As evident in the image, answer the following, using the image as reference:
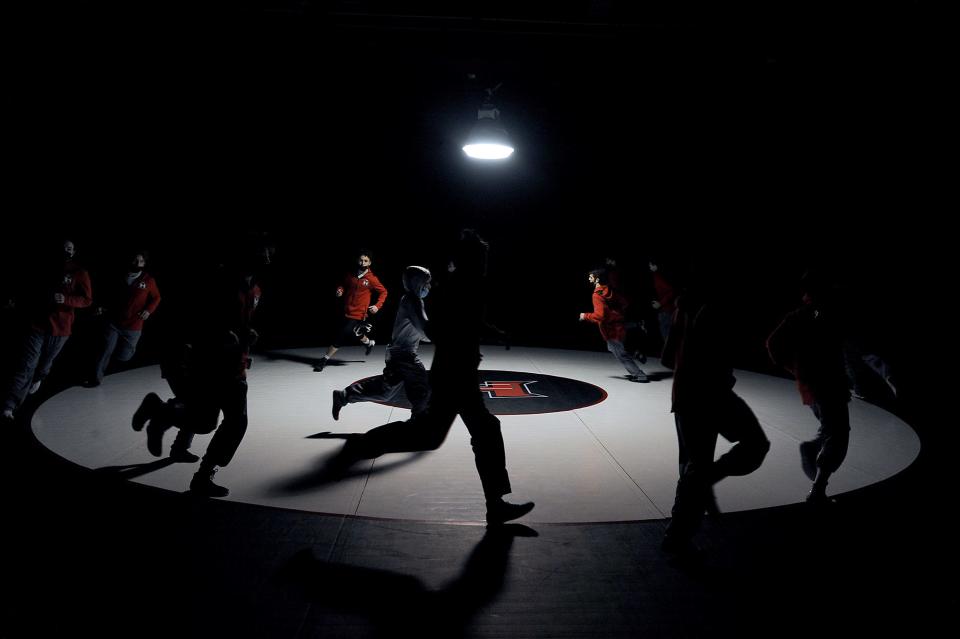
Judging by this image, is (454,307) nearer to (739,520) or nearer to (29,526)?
(739,520)

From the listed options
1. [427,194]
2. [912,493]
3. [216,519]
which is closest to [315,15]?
[216,519]

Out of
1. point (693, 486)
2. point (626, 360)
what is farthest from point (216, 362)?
point (626, 360)

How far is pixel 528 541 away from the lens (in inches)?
122

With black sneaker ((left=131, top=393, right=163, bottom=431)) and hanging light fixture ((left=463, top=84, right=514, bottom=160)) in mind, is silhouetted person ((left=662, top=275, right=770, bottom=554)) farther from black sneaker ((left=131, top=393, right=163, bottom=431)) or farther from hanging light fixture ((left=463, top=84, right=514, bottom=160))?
hanging light fixture ((left=463, top=84, right=514, bottom=160))

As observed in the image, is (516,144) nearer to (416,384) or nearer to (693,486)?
(416,384)

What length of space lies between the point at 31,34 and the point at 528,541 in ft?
23.1

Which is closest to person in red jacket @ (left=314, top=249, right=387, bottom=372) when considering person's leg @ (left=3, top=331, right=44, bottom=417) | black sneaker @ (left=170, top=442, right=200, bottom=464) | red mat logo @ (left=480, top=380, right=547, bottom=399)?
red mat logo @ (left=480, top=380, right=547, bottom=399)

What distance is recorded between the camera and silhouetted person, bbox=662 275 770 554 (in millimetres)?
2963

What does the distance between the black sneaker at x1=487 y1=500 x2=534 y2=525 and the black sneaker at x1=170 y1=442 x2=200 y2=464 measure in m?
2.34

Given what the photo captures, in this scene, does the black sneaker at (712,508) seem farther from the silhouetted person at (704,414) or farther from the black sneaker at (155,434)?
the black sneaker at (155,434)

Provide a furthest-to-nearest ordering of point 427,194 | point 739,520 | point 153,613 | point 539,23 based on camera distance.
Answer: point 427,194
point 539,23
point 739,520
point 153,613

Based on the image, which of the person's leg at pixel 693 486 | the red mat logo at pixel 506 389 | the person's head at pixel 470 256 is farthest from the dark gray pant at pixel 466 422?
the red mat logo at pixel 506 389

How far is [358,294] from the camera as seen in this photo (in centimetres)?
904

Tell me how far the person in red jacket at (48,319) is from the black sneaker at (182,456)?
2.27m
